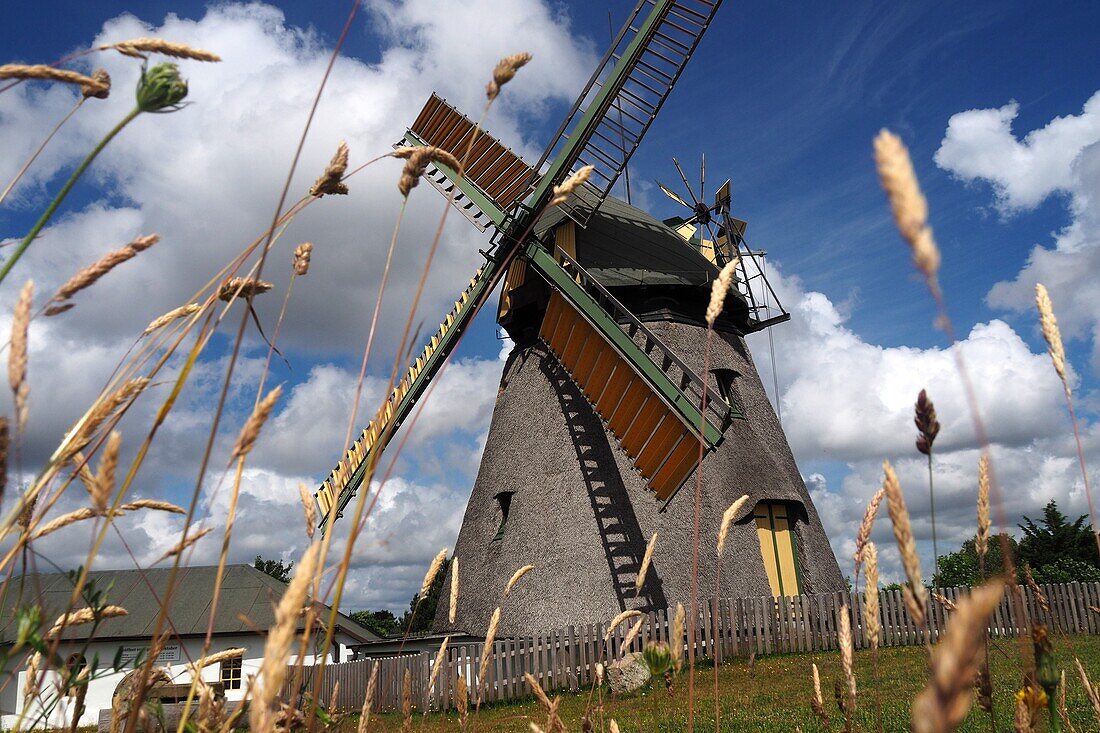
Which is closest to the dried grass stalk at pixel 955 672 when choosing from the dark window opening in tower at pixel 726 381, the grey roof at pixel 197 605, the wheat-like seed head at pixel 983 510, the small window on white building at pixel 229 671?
the wheat-like seed head at pixel 983 510

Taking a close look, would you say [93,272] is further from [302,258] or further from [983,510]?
[983,510]

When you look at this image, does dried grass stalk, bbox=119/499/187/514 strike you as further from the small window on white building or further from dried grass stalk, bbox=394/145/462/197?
dried grass stalk, bbox=394/145/462/197

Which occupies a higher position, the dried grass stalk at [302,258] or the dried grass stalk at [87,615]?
the dried grass stalk at [302,258]

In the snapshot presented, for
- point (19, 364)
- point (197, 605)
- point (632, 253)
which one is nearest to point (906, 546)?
point (19, 364)

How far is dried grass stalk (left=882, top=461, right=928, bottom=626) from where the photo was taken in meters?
0.81

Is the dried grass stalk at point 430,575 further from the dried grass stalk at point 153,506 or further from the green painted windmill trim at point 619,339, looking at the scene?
the green painted windmill trim at point 619,339

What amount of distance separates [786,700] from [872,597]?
7.78 meters

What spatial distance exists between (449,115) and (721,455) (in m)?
8.92

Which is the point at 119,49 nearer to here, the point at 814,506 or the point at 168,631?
the point at 168,631

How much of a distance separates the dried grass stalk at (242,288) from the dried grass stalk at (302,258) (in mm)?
86

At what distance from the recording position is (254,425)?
0.96m

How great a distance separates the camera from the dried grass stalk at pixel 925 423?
101 centimetres

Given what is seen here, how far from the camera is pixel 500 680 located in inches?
446

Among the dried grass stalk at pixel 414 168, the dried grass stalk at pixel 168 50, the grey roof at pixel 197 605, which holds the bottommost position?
the grey roof at pixel 197 605
